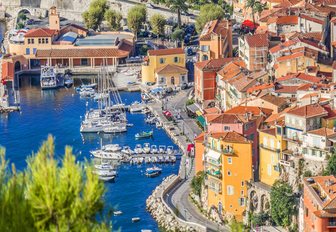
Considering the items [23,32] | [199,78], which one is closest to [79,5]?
[23,32]

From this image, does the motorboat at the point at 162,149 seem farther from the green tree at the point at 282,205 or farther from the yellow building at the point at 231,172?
the green tree at the point at 282,205

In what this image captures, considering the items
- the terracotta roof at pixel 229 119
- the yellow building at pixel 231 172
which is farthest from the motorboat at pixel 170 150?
the yellow building at pixel 231 172

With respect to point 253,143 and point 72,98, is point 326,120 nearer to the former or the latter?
point 253,143

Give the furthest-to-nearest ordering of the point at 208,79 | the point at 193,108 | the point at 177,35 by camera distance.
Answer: the point at 177,35 → the point at 208,79 → the point at 193,108

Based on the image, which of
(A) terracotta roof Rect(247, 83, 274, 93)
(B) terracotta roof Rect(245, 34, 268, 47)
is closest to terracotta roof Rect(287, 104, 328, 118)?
(A) terracotta roof Rect(247, 83, 274, 93)

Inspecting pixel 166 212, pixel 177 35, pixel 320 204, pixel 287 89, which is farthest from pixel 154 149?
pixel 177 35

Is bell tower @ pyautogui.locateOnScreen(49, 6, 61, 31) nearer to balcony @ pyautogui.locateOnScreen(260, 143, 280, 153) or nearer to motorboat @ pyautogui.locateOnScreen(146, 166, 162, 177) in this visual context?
motorboat @ pyautogui.locateOnScreen(146, 166, 162, 177)

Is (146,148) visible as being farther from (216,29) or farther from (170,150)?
(216,29)
